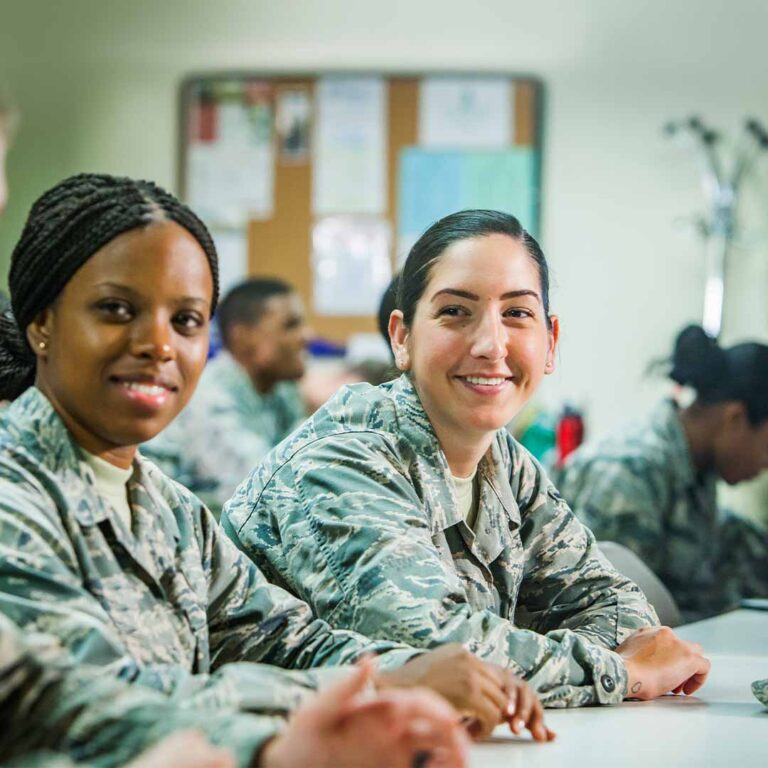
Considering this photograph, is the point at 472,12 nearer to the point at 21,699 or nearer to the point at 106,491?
the point at 106,491

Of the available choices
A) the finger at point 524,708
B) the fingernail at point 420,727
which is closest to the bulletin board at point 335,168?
the finger at point 524,708

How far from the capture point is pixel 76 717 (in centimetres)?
99

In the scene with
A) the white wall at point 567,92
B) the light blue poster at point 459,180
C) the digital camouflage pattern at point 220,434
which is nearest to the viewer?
the digital camouflage pattern at point 220,434

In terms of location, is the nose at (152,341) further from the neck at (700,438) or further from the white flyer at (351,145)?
the white flyer at (351,145)

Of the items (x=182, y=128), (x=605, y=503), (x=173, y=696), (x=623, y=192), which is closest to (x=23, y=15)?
(x=182, y=128)

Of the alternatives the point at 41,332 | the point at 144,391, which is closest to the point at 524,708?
the point at 144,391

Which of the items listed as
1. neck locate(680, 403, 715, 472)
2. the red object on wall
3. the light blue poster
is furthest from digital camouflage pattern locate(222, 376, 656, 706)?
the light blue poster

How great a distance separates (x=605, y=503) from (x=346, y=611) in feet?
5.20

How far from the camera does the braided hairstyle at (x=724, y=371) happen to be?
3232mm

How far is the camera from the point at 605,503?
303 centimetres

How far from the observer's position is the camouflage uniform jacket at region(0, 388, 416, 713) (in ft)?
3.60

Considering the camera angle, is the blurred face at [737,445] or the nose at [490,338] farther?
the blurred face at [737,445]

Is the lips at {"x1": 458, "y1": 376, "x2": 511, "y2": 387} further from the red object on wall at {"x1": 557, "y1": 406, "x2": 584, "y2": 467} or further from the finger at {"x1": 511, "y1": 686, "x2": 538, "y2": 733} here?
the red object on wall at {"x1": 557, "y1": 406, "x2": 584, "y2": 467}

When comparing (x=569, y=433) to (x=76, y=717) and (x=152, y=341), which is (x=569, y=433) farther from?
(x=76, y=717)
